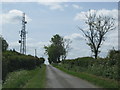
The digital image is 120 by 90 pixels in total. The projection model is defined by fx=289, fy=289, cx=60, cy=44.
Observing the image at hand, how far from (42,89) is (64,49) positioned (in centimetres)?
10160

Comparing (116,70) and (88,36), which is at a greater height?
(88,36)

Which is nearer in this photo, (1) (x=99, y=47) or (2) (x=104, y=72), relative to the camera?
(2) (x=104, y=72)

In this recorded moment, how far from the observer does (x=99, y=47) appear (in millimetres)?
69000

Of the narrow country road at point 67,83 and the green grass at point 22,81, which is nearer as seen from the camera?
the green grass at point 22,81

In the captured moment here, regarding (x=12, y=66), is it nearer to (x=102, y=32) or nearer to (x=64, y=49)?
(x=102, y=32)

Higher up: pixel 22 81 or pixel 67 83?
pixel 22 81

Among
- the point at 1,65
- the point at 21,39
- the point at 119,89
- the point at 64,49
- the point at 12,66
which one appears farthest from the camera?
the point at 64,49

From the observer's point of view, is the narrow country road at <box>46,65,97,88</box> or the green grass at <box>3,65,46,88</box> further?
the narrow country road at <box>46,65,97,88</box>

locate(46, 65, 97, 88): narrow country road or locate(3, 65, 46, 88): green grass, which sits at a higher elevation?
locate(3, 65, 46, 88): green grass

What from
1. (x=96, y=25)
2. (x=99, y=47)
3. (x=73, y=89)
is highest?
(x=96, y=25)

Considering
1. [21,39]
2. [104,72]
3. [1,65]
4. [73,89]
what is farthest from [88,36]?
[73,89]

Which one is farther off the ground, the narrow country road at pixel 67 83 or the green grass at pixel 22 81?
the green grass at pixel 22 81

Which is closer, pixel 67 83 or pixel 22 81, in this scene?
pixel 22 81

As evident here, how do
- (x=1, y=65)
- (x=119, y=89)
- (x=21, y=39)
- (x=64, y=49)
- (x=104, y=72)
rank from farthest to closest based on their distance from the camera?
(x=64, y=49), (x=21, y=39), (x=104, y=72), (x=1, y=65), (x=119, y=89)
